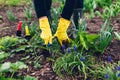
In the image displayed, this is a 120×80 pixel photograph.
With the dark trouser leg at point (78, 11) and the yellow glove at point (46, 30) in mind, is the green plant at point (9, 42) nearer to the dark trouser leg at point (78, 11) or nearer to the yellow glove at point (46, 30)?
the yellow glove at point (46, 30)

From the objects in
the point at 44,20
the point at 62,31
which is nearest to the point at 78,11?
the point at 62,31

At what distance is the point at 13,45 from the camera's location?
3.80 meters

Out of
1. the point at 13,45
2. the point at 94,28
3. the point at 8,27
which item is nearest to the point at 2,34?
the point at 8,27

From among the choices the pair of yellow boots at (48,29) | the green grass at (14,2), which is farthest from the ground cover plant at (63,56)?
the green grass at (14,2)

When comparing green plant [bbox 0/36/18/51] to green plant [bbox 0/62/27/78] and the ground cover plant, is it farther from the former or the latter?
green plant [bbox 0/62/27/78]

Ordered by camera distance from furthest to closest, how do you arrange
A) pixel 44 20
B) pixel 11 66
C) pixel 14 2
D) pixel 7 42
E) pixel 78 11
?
pixel 14 2 < pixel 78 11 < pixel 7 42 < pixel 44 20 < pixel 11 66

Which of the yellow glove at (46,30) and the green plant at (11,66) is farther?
the yellow glove at (46,30)

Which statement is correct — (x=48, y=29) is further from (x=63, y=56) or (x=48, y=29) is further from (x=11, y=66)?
(x=11, y=66)

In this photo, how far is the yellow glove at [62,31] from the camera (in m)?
3.53

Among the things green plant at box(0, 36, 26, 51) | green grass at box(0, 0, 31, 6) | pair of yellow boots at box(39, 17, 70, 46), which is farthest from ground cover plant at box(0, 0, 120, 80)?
green grass at box(0, 0, 31, 6)

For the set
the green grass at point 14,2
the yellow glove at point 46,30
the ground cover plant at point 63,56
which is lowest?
the ground cover plant at point 63,56

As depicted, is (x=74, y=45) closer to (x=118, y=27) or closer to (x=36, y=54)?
(x=36, y=54)

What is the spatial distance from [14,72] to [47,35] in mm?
511

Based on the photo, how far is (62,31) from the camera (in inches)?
141
